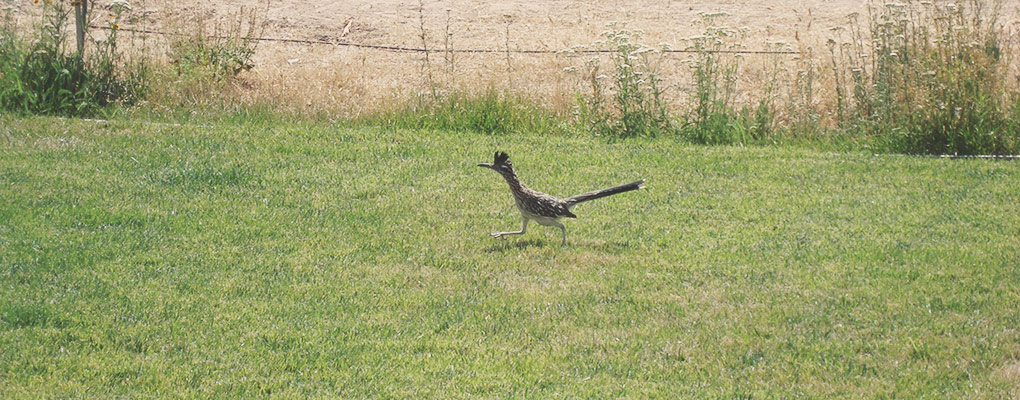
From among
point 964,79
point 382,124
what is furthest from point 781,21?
point 382,124

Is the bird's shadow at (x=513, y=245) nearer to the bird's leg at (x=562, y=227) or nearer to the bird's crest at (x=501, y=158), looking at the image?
the bird's leg at (x=562, y=227)

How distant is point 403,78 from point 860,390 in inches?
384

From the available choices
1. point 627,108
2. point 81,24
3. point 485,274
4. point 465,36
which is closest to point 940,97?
point 627,108

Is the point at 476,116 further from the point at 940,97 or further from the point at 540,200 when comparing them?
the point at 940,97

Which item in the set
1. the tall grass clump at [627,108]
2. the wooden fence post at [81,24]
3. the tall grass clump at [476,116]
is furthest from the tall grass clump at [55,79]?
the tall grass clump at [627,108]

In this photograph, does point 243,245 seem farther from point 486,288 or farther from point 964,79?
point 964,79

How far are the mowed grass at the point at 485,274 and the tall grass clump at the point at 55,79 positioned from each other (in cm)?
92

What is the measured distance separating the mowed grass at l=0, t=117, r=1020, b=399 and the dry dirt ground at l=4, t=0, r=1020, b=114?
2.78 meters

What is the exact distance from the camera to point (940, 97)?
10.3 m

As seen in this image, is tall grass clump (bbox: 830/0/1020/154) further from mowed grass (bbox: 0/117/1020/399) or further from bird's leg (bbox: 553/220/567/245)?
bird's leg (bbox: 553/220/567/245)

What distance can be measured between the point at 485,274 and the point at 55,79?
6.92m

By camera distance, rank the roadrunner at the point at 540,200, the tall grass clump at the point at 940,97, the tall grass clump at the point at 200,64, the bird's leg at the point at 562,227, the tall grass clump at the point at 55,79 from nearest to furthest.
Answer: the roadrunner at the point at 540,200 → the bird's leg at the point at 562,227 → the tall grass clump at the point at 940,97 → the tall grass clump at the point at 55,79 → the tall grass clump at the point at 200,64

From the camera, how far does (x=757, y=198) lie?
8742mm

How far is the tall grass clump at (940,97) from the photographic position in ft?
33.4
